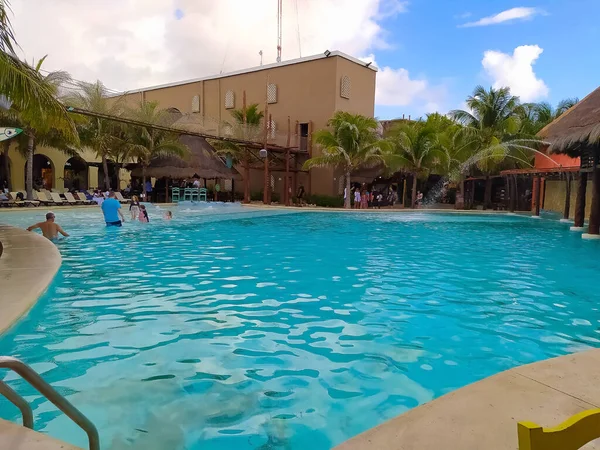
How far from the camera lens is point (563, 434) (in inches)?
48.6

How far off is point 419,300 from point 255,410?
134 inches

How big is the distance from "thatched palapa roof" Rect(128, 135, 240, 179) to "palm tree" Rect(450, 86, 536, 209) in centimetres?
1470

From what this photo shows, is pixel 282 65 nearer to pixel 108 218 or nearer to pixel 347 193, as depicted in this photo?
pixel 347 193

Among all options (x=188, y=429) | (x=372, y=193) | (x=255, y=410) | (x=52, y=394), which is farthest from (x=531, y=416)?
(x=372, y=193)

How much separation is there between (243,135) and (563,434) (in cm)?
Answer: 2571

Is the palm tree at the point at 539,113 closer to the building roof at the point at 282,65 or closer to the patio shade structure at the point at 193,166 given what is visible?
the building roof at the point at 282,65

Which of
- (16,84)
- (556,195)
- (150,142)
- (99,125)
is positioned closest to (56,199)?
(99,125)

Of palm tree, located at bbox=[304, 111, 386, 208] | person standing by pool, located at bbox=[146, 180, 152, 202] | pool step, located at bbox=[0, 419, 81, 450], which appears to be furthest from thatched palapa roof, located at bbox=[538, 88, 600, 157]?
person standing by pool, located at bbox=[146, 180, 152, 202]

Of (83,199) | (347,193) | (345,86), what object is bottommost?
(83,199)

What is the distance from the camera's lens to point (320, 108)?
1172 inches

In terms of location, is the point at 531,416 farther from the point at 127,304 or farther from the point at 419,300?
the point at 127,304

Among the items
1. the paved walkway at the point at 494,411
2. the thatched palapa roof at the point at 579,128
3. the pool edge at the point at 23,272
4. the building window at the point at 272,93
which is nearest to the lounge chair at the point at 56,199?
the pool edge at the point at 23,272

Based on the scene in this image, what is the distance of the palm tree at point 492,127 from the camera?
27.4 m

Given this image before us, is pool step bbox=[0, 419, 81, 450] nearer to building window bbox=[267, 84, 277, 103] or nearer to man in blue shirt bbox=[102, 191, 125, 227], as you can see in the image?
man in blue shirt bbox=[102, 191, 125, 227]
